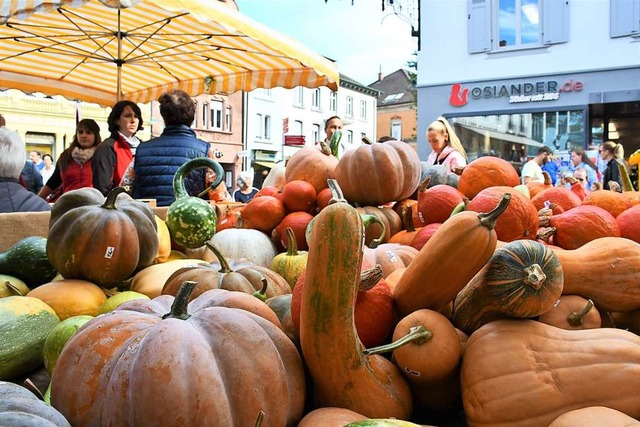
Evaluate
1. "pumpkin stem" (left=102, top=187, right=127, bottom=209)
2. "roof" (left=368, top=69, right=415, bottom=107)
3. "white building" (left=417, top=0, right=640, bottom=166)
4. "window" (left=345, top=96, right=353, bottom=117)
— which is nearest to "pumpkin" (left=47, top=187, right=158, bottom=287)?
"pumpkin stem" (left=102, top=187, right=127, bottom=209)

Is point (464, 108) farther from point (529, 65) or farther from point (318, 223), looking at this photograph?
point (318, 223)

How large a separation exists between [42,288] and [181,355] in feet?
3.90

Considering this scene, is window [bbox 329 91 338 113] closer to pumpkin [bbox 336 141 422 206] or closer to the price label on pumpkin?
pumpkin [bbox 336 141 422 206]

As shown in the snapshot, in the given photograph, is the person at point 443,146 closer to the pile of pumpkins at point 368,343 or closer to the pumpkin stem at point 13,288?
the pile of pumpkins at point 368,343

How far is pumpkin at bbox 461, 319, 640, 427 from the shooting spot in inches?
41.4

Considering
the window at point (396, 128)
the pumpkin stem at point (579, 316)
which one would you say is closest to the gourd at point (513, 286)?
the pumpkin stem at point (579, 316)

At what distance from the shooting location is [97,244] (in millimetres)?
1947

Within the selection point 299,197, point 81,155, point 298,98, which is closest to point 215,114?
point 298,98

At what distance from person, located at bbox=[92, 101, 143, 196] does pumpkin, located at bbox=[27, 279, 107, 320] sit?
2.56 m

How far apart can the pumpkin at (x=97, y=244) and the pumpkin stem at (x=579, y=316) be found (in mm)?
1523

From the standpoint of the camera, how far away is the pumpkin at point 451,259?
4.04ft

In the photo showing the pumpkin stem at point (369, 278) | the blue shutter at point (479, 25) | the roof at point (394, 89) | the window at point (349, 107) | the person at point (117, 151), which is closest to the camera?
the pumpkin stem at point (369, 278)

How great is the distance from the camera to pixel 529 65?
13508 mm

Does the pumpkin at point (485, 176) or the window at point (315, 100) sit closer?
the pumpkin at point (485, 176)
